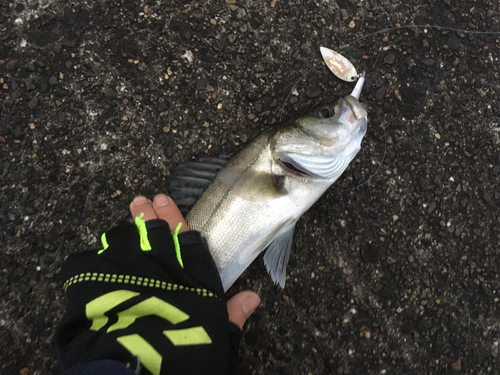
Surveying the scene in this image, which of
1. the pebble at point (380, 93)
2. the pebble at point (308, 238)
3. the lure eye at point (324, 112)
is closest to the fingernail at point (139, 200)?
the pebble at point (308, 238)

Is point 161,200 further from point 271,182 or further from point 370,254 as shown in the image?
point 370,254

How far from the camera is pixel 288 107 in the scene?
2.57 meters

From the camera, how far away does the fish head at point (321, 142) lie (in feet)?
7.11

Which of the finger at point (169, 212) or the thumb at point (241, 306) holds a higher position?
the finger at point (169, 212)

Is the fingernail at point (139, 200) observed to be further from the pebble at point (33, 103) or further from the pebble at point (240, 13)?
the pebble at point (240, 13)

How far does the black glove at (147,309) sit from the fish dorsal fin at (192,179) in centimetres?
32

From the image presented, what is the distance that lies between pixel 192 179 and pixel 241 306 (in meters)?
0.99

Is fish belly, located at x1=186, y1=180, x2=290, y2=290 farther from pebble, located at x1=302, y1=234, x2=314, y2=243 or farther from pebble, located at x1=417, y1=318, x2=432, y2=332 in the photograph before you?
pebble, located at x1=417, y1=318, x2=432, y2=332

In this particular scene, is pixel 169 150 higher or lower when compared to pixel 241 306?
higher

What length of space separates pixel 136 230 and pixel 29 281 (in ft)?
3.21

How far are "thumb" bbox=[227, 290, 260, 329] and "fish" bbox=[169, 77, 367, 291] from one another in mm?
161

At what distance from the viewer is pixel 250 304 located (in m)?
2.29

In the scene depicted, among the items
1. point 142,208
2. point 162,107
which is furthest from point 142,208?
point 162,107

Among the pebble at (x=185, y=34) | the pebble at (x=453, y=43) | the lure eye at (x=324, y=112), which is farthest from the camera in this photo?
the pebble at (x=453, y=43)
